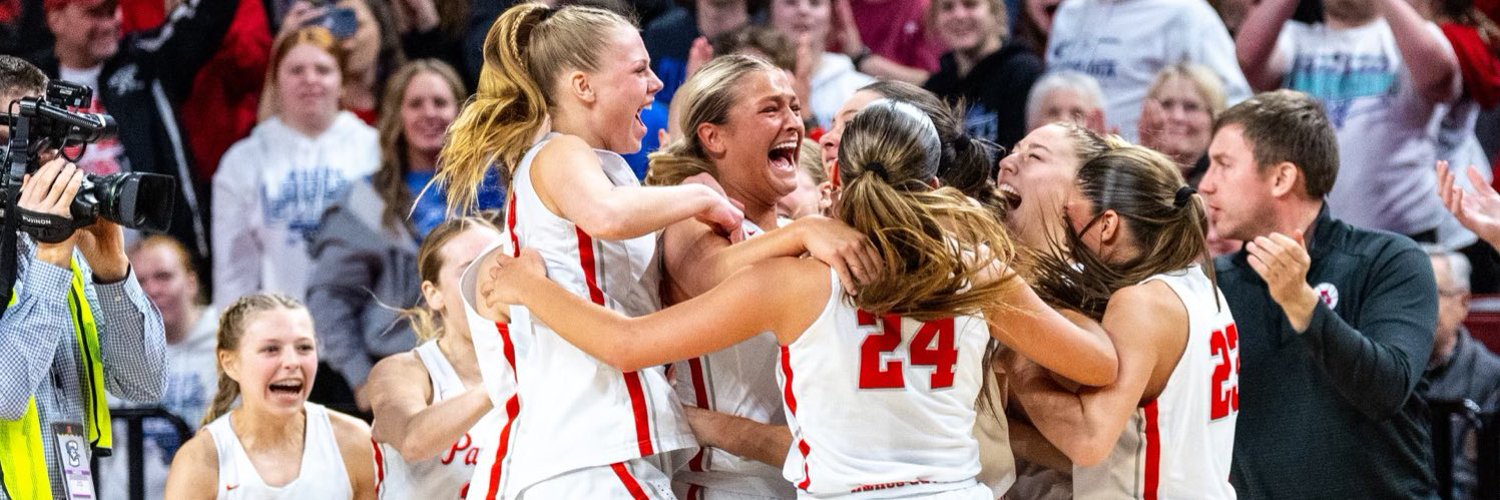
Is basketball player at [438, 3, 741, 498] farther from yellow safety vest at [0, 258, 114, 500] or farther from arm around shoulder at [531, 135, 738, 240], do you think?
yellow safety vest at [0, 258, 114, 500]

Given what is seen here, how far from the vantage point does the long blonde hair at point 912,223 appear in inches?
111

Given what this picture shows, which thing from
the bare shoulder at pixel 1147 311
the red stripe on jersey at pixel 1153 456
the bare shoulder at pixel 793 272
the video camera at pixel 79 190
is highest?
the video camera at pixel 79 190

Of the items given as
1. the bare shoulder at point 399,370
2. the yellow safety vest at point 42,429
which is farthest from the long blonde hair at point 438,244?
the yellow safety vest at point 42,429

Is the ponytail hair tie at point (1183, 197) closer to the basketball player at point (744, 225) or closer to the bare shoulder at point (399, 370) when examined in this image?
the basketball player at point (744, 225)

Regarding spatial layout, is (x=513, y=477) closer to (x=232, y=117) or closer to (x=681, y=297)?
(x=681, y=297)

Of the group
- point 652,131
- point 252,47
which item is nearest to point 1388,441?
point 652,131

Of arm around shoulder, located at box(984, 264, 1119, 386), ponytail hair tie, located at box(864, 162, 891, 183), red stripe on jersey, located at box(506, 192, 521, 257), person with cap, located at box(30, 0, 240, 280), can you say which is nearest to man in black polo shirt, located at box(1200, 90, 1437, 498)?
arm around shoulder, located at box(984, 264, 1119, 386)

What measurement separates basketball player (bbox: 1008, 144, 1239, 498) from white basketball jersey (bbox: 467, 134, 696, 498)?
0.84 m

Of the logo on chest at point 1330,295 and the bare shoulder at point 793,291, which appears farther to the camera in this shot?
the logo on chest at point 1330,295

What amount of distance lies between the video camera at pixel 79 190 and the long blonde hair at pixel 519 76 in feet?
2.24

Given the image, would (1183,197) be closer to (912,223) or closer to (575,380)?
(912,223)

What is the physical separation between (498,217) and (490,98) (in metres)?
1.56

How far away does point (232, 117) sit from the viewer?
7.46m

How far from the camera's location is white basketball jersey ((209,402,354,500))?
4359 millimetres
